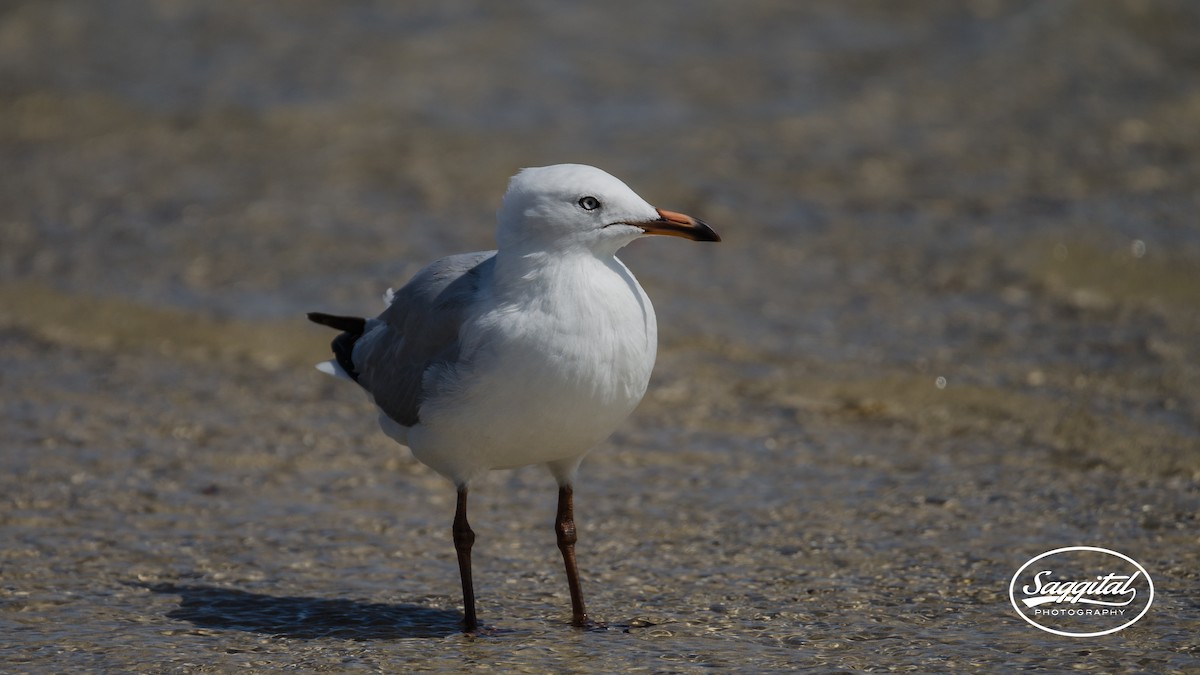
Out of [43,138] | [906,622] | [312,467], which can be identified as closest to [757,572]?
[906,622]

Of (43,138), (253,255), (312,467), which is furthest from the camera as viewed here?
(43,138)

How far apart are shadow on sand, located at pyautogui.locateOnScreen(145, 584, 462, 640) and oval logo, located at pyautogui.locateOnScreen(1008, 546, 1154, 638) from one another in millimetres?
1879

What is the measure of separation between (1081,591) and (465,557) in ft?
6.70

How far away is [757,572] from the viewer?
5.16m

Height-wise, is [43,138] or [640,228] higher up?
[43,138]

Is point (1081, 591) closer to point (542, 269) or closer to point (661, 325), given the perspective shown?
point (542, 269)

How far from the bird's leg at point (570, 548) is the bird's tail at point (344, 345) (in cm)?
96

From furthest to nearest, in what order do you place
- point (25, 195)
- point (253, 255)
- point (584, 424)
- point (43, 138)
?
point (43, 138) → point (25, 195) → point (253, 255) → point (584, 424)

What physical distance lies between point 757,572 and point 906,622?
0.66 m

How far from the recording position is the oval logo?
4.62 meters

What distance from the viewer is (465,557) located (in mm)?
4754

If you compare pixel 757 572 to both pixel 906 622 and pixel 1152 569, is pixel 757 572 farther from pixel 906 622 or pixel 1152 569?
pixel 1152 569

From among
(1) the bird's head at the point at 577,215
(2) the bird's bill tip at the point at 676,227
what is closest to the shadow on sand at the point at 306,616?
(1) the bird's head at the point at 577,215

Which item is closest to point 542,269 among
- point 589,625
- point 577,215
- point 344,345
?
point 577,215
